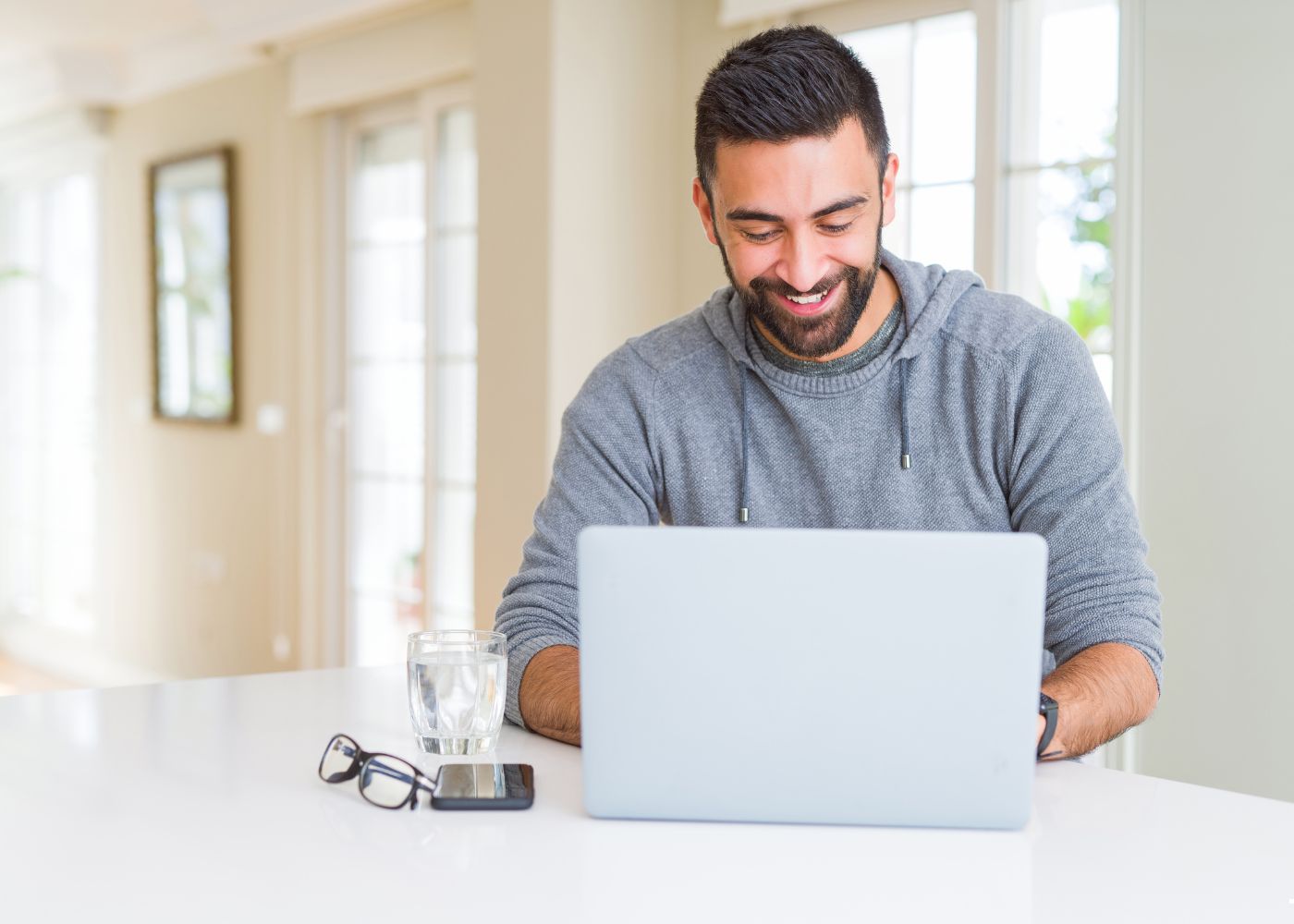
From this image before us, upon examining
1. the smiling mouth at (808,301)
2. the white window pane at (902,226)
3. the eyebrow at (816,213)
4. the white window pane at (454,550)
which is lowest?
the white window pane at (454,550)

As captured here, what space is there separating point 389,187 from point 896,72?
6.28 feet

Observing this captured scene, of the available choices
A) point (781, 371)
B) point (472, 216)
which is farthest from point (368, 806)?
point (472, 216)

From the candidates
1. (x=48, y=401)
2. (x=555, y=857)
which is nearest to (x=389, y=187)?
(x=48, y=401)

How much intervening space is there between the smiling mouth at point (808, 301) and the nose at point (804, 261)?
18mm

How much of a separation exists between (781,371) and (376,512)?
298 centimetres

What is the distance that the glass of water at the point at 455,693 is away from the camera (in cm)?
115

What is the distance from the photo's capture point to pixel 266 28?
4195mm

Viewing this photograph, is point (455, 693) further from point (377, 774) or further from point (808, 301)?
point (808, 301)

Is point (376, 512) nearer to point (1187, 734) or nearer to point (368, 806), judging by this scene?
point (1187, 734)

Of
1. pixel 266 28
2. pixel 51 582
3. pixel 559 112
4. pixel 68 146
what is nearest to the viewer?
pixel 559 112

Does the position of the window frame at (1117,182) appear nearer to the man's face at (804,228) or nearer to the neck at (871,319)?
the neck at (871,319)

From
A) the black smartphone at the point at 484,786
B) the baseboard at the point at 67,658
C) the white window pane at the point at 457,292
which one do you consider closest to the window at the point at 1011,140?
the white window pane at the point at 457,292

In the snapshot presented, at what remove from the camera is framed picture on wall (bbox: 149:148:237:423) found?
4.75 metres

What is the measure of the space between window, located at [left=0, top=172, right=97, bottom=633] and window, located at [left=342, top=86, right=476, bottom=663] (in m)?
1.83
